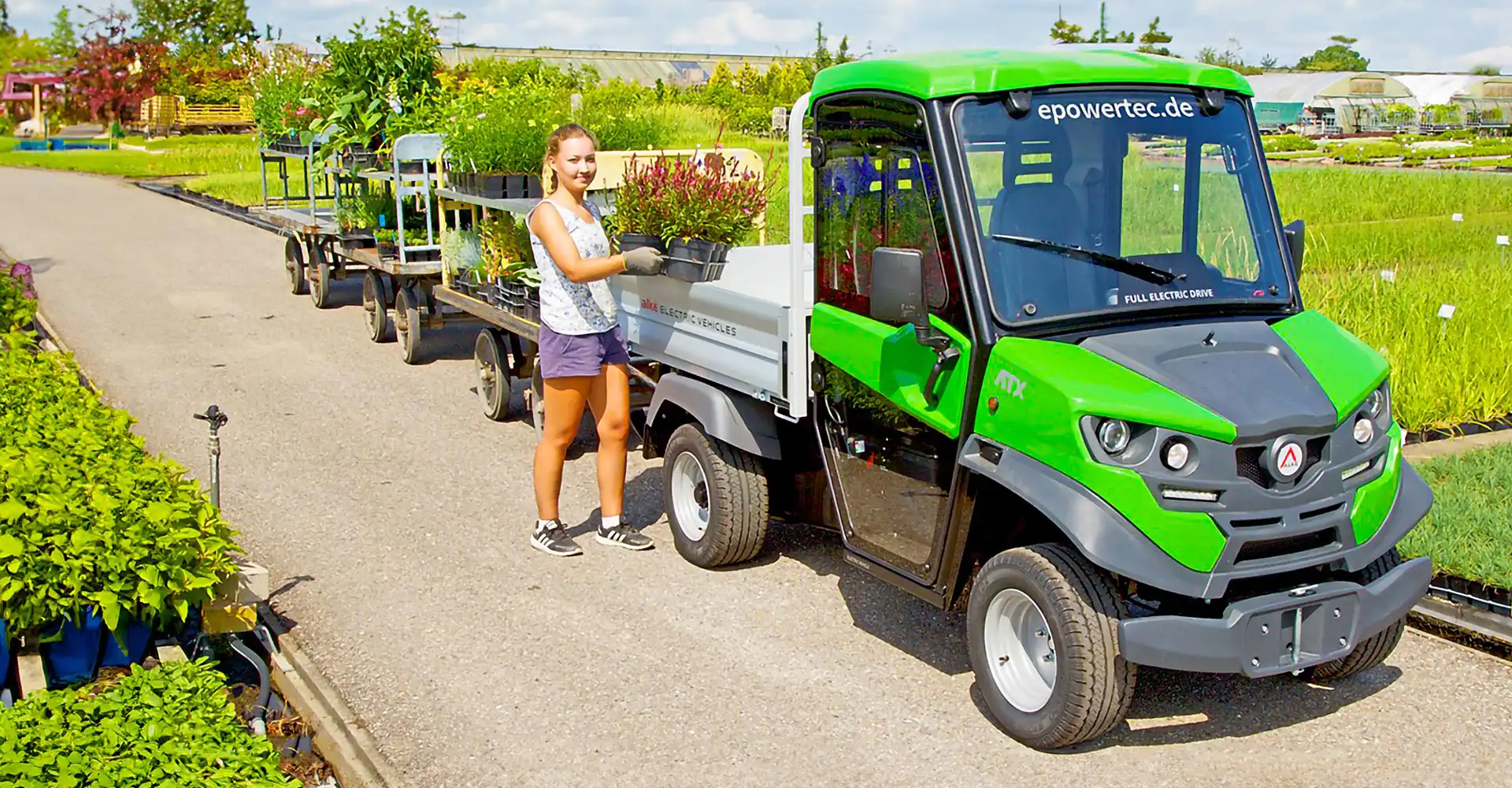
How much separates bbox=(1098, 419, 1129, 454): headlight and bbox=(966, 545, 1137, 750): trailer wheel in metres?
0.42

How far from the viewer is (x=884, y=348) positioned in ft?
16.6

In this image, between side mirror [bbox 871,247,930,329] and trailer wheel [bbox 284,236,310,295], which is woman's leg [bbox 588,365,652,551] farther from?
trailer wheel [bbox 284,236,310,295]

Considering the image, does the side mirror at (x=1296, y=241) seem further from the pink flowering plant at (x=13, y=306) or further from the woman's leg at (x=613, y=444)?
the pink flowering plant at (x=13, y=306)

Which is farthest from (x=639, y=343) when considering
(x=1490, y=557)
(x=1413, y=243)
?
(x=1413, y=243)

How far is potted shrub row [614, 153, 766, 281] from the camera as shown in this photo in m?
6.76

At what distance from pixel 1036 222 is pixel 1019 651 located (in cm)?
145

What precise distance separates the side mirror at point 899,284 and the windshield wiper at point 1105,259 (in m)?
0.34

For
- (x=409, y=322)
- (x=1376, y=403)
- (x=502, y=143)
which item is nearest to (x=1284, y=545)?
(x=1376, y=403)

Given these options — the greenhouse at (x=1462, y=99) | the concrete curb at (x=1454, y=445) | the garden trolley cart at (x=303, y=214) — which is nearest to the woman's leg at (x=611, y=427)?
the concrete curb at (x=1454, y=445)

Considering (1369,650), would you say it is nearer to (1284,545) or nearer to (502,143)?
(1284,545)

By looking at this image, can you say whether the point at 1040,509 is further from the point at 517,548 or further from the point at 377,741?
the point at 517,548

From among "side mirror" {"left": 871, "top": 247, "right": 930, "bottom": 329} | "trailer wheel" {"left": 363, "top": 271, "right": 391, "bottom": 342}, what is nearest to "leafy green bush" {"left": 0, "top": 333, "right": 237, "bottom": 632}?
"side mirror" {"left": 871, "top": 247, "right": 930, "bottom": 329}

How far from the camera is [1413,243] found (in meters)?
14.6

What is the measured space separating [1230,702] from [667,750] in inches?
79.9
